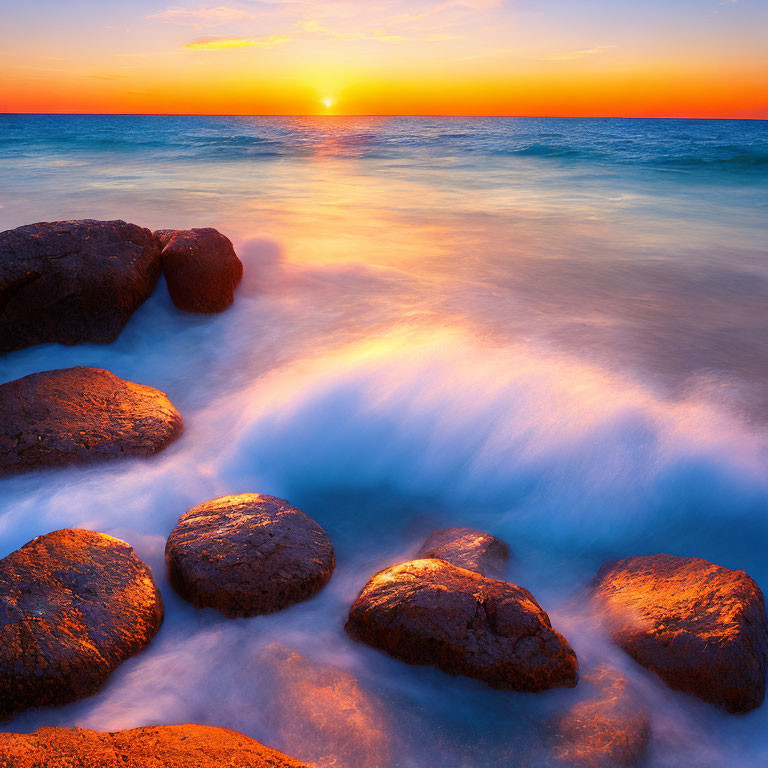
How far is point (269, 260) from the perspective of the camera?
6.59 meters

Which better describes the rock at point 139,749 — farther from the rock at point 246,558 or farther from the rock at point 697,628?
the rock at point 697,628

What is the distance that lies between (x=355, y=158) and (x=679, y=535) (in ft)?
65.8

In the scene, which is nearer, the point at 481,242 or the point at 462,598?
the point at 462,598

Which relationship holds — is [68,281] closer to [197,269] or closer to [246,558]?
[197,269]

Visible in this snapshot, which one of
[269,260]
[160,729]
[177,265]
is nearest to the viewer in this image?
[160,729]

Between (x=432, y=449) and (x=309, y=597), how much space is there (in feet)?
4.33

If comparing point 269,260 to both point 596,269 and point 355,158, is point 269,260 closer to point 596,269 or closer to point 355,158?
point 596,269

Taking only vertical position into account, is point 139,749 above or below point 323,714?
above

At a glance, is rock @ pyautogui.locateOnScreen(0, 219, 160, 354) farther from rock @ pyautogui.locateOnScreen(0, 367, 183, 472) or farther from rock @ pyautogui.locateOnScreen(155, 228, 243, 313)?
rock @ pyautogui.locateOnScreen(0, 367, 183, 472)

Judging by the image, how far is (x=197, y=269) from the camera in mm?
4969

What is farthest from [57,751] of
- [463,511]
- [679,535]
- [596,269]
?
[596,269]

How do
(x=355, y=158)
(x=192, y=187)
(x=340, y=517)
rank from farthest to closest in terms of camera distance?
(x=355, y=158)
(x=192, y=187)
(x=340, y=517)

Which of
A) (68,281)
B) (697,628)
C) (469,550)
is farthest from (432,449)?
(68,281)

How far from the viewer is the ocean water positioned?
206 cm
